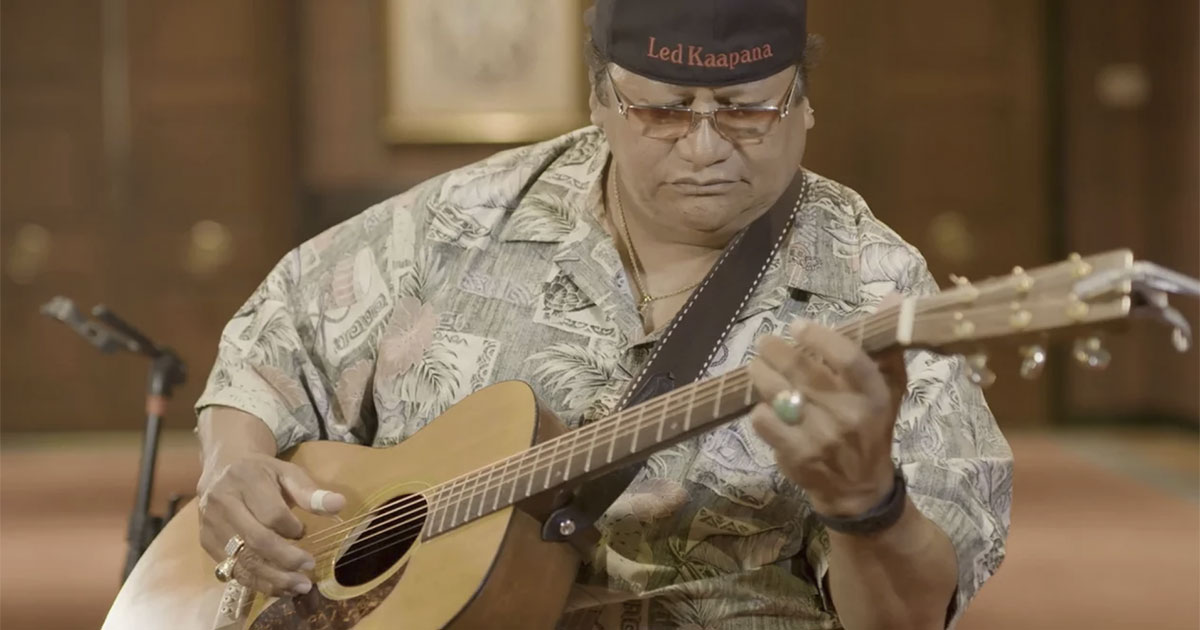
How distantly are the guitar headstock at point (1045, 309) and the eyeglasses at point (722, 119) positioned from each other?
0.62 meters

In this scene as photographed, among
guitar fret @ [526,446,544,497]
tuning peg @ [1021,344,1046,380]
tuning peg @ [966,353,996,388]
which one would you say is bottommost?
guitar fret @ [526,446,544,497]

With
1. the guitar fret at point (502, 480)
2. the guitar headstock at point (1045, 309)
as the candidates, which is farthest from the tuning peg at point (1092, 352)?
the guitar fret at point (502, 480)

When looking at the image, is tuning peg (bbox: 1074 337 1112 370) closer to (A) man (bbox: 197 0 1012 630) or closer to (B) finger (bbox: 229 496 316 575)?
(A) man (bbox: 197 0 1012 630)

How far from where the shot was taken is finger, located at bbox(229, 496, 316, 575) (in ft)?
6.61

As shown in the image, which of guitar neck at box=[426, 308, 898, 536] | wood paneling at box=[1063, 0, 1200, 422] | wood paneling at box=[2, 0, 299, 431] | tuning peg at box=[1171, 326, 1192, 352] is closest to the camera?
tuning peg at box=[1171, 326, 1192, 352]

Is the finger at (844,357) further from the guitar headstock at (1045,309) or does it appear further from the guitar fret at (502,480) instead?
the guitar fret at (502,480)

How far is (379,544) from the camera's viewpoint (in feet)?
6.70

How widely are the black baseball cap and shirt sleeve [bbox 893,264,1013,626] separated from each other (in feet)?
1.51

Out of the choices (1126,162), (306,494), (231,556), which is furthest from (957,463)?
(1126,162)

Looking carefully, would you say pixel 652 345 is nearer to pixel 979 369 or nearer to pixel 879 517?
pixel 879 517

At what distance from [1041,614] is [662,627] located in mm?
2241

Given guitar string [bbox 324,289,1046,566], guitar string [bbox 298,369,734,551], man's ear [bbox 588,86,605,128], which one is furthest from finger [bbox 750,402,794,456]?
man's ear [bbox 588,86,605,128]

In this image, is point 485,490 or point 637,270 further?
point 637,270

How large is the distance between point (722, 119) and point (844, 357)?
66 cm
